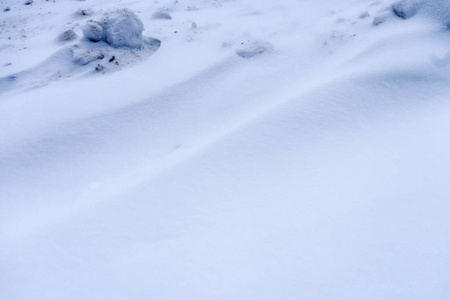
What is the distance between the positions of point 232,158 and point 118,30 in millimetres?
2082

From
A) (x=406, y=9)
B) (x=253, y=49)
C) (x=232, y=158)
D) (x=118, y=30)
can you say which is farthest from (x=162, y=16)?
(x=406, y=9)

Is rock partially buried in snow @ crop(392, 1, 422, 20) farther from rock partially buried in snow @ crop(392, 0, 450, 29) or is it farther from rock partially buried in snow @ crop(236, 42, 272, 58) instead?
rock partially buried in snow @ crop(236, 42, 272, 58)

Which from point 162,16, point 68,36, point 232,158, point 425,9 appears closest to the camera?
point 232,158

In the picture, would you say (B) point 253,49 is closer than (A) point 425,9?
No

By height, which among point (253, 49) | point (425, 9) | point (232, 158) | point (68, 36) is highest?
point (68, 36)

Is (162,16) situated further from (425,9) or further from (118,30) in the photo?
(425,9)

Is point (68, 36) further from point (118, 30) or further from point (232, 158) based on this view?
point (232, 158)

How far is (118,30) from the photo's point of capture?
329 cm

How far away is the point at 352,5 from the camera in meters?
3.92

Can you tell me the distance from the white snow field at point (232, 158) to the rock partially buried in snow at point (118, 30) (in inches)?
0.8

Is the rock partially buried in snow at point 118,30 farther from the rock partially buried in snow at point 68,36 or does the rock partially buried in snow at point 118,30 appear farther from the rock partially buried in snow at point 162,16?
the rock partially buried in snow at point 162,16

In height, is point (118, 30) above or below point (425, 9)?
above

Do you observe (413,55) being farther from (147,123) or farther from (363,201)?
(147,123)

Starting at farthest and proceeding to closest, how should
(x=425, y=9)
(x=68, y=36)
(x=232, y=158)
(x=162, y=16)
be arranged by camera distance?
(x=162, y=16), (x=68, y=36), (x=425, y=9), (x=232, y=158)
